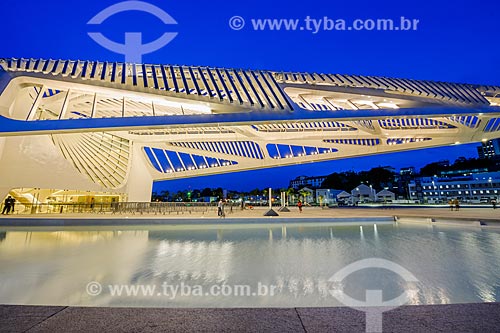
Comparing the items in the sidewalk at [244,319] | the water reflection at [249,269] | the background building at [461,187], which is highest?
the background building at [461,187]

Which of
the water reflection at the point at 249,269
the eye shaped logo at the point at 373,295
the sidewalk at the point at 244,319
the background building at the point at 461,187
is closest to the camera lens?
the sidewalk at the point at 244,319

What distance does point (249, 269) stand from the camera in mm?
3770

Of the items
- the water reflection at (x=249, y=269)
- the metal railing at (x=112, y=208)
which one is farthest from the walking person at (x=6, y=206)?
the water reflection at (x=249, y=269)

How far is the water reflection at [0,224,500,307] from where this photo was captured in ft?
8.72

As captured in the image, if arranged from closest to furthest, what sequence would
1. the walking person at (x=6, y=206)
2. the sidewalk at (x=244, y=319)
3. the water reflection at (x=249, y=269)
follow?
1. the sidewalk at (x=244, y=319)
2. the water reflection at (x=249, y=269)
3. the walking person at (x=6, y=206)

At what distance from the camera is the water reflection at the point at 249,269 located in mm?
2659

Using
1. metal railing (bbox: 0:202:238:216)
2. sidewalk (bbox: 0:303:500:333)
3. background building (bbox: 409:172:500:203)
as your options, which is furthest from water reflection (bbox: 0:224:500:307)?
background building (bbox: 409:172:500:203)

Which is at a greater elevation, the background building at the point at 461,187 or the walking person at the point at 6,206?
the background building at the point at 461,187

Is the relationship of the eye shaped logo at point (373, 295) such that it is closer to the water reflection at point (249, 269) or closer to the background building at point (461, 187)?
the water reflection at point (249, 269)

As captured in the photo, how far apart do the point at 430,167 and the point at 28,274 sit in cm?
9380

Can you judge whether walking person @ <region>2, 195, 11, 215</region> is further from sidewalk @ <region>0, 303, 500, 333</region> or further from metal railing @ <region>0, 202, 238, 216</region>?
sidewalk @ <region>0, 303, 500, 333</region>

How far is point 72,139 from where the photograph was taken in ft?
61.9

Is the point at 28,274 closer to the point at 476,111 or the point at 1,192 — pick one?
the point at 1,192

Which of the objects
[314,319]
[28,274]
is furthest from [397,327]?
[28,274]
